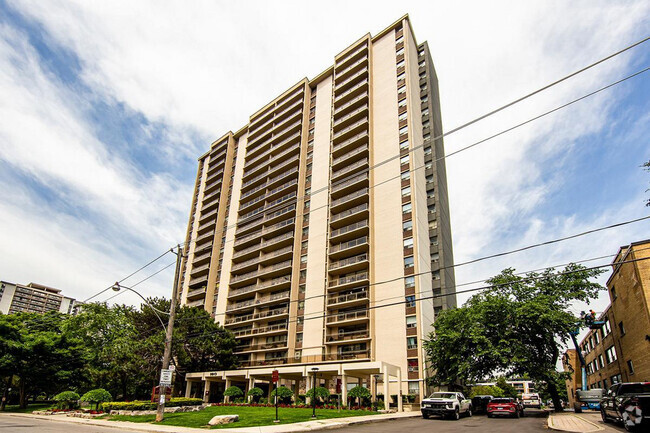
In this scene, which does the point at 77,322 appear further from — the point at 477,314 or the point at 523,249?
the point at 523,249

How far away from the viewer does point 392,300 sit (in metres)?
40.4

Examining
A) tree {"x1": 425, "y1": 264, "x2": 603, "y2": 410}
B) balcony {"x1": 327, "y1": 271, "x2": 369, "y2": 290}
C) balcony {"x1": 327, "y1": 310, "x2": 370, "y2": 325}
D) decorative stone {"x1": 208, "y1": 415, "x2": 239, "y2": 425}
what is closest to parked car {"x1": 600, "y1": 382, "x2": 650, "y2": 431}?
tree {"x1": 425, "y1": 264, "x2": 603, "y2": 410}

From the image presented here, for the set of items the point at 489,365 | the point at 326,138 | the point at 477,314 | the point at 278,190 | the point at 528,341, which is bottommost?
the point at 489,365

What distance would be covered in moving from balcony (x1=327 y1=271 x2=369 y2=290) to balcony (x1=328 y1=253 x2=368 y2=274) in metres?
0.84

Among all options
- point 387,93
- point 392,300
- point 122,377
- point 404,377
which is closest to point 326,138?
point 387,93

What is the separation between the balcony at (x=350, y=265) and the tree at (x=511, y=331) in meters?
11.8

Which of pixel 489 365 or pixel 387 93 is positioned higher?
pixel 387 93

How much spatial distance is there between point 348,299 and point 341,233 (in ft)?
28.5

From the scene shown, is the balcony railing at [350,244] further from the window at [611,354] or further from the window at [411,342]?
the window at [611,354]

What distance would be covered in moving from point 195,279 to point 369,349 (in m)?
39.9

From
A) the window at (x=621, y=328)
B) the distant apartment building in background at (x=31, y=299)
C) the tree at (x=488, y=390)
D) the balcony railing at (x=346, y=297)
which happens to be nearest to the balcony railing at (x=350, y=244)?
the balcony railing at (x=346, y=297)

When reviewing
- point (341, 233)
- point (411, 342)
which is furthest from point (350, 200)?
point (411, 342)

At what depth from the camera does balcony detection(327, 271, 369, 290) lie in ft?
139

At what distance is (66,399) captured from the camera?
100 ft
